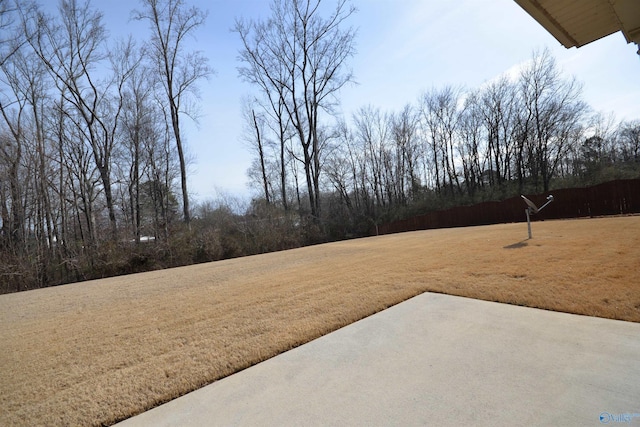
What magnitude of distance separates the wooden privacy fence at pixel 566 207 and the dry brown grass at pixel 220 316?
415 inches

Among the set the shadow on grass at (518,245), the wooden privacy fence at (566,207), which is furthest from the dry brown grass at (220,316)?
the wooden privacy fence at (566,207)

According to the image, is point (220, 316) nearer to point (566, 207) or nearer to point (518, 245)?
point (518, 245)

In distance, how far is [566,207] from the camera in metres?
15.6

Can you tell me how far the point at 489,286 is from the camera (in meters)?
3.73

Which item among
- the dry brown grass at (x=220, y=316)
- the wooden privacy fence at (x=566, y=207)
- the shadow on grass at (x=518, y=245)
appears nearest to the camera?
the dry brown grass at (x=220, y=316)

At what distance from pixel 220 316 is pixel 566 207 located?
62.2ft

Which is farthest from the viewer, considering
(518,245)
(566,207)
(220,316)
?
(566,207)

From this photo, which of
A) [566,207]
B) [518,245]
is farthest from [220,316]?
[566,207]

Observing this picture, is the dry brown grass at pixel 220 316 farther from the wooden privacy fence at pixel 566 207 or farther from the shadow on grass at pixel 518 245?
the wooden privacy fence at pixel 566 207

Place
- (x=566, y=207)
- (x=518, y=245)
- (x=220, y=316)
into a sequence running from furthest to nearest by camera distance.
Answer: (x=566, y=207)
(x=518, y=245)
(x=220, y=316)

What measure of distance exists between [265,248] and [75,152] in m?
14.3

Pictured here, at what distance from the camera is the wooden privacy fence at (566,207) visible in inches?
535

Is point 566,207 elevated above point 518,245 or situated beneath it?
elevated above

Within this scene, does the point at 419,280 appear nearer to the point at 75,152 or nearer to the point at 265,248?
the point at 265,248
